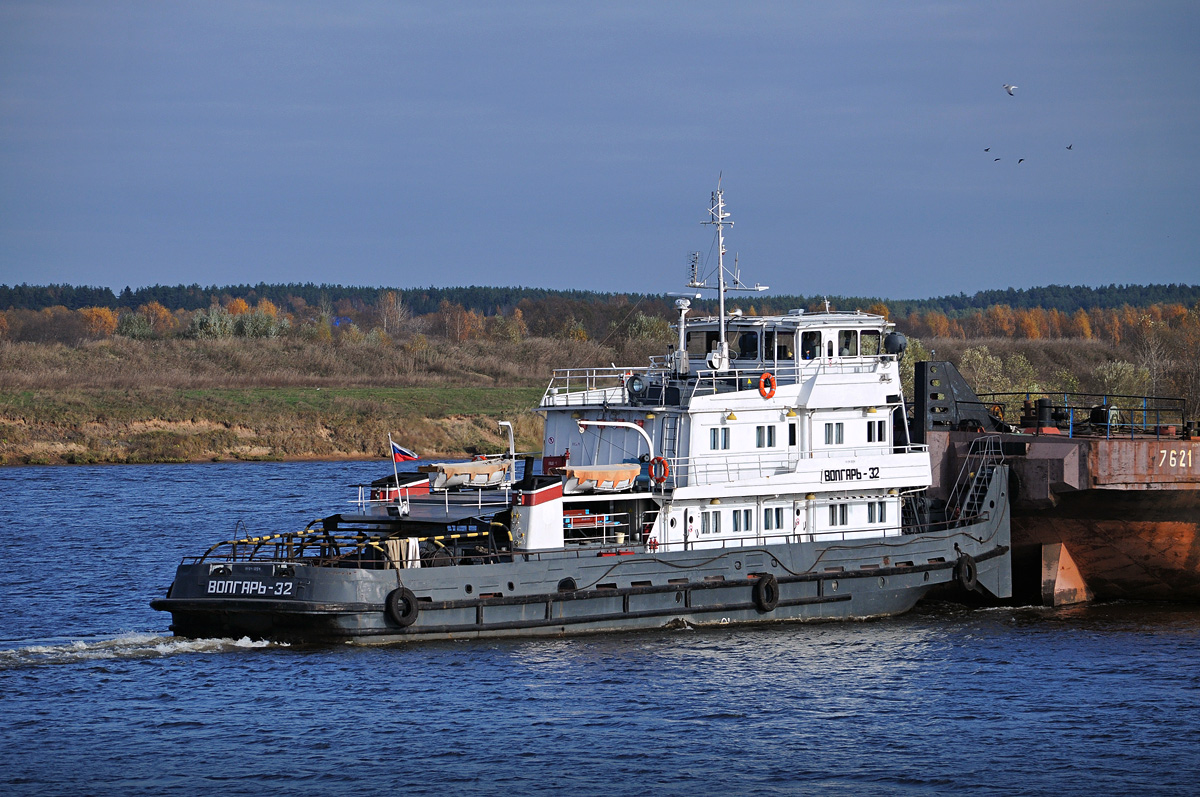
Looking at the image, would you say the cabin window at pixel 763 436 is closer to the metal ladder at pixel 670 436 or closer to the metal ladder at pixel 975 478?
the metal ladder at pixel 670 436

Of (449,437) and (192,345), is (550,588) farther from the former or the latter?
(192,345)

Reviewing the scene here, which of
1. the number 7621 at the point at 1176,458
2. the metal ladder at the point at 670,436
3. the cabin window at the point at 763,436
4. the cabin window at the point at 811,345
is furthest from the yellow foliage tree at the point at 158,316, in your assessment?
the number 7621 at the point at 1176,458

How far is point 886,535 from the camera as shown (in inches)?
1051

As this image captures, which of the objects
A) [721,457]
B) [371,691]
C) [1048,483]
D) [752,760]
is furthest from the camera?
[1048,483]

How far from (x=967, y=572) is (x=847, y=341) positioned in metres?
5.10

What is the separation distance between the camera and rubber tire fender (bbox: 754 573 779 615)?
2461 centimetres

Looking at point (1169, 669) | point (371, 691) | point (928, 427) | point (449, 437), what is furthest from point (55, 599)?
point (449, 437)

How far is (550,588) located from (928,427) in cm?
1025

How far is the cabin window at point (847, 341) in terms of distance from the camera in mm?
26891

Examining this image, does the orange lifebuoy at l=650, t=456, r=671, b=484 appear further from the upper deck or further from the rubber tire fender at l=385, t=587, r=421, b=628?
the rubber tire fender at l=385, t=587, r=421, b=628

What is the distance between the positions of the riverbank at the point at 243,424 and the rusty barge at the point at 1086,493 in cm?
3266

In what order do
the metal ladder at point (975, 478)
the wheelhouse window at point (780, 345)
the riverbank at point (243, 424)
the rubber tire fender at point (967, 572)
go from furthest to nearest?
the riverbank at point (243, 424)
the metal ladder at point (975, 478)
the wheelhouse window at point (780, 345)
the rubber tire fender at point (967, 572)

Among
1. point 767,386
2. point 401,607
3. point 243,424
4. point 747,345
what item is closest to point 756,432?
point 767,386

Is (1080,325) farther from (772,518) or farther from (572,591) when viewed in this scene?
(572,591)
